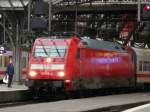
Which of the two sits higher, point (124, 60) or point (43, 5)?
point (43, 5)

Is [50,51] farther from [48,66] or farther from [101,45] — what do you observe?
[101,45]

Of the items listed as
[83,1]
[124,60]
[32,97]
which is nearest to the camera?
[32,97]

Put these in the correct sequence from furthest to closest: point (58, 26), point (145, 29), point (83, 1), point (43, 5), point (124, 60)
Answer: point (145, 29) → point (58, 26) → point (83, 1) → point (43, 5) → point (124, 60)

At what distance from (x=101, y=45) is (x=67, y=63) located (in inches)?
171

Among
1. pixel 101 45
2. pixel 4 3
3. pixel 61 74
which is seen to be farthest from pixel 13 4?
pixel 61 74

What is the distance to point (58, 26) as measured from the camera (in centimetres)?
6081

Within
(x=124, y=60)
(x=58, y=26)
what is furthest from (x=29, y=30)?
(x=58, y=26)

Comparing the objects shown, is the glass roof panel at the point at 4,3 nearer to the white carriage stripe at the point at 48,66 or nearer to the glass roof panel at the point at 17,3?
the glass roof panel at the point at 17,3

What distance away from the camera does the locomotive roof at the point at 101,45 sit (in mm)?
33469

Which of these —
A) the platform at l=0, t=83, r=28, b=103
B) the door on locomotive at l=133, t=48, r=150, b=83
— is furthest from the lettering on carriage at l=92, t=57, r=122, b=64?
the door on locomotive at l=133, t=48, r=150, b=83

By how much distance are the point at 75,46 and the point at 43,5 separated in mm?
10664

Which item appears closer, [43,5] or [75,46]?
[75,46]

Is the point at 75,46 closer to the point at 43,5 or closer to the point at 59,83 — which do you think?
the point at 59,83

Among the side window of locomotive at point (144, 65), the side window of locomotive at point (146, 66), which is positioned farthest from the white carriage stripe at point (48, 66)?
the side window of locomotive at point (146, 66)
